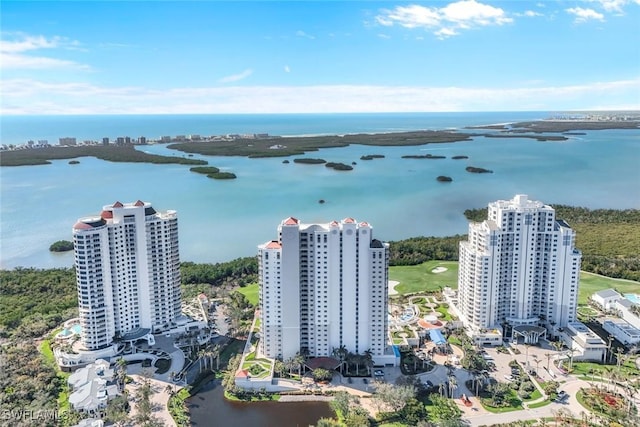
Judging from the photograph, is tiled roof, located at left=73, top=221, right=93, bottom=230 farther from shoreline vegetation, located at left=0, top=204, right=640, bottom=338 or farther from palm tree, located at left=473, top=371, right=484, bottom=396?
palm tree, located at left=473, top=371, right=484, bottom=396

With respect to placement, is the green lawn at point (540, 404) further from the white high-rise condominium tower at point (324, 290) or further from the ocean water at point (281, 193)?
the ocean water at point (281, 193)

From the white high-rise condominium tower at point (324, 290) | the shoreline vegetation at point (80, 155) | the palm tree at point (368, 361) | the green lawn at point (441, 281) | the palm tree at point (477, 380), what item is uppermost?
the shoreline vegetation at point (80, 155)

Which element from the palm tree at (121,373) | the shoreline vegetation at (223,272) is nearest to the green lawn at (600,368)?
the shoreline vegetation at (223,272)

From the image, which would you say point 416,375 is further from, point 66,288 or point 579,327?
point 66,288

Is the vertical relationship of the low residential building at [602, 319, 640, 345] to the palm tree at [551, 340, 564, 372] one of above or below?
above

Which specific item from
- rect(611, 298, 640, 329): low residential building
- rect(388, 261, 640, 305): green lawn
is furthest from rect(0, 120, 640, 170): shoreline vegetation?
rect(611, 298, 640, 329): low residential building

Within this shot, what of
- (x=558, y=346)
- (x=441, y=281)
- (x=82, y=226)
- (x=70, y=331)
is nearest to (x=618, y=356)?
(x=558, y=346)
